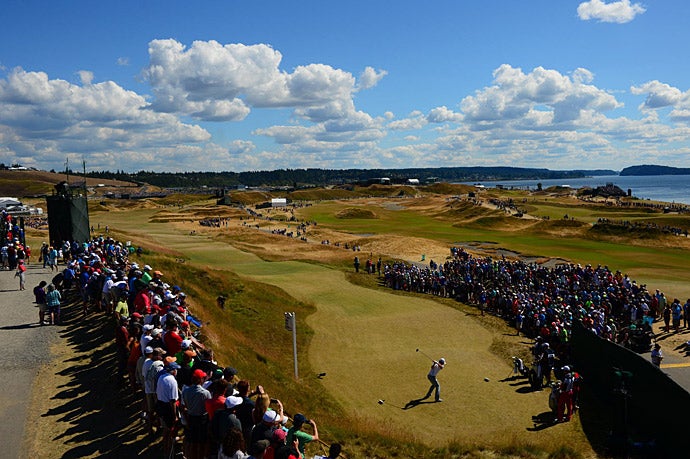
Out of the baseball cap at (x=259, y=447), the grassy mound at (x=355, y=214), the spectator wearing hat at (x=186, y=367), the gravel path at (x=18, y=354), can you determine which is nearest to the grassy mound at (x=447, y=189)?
the grassy mound at (x=355, y=214)

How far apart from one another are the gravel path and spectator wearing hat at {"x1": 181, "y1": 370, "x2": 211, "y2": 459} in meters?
3.59

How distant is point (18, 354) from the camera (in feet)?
46.0

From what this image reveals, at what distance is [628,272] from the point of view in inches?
1650

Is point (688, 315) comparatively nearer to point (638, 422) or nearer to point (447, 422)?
point (638, 422)

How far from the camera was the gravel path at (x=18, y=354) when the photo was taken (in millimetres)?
10148

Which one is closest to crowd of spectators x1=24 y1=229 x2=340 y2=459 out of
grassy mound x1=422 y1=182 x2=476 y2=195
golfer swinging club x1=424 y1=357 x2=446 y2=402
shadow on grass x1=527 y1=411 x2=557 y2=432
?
golfer swinging club x1=424 y1=357 x2=446 y2=402

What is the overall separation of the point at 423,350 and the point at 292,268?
928 inches

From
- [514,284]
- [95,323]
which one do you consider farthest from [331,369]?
[514,284]

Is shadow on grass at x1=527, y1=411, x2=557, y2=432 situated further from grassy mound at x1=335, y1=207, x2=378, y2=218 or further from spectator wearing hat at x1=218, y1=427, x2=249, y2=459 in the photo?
grassy mound at x1=335, y1=207, x2=378, y2=218

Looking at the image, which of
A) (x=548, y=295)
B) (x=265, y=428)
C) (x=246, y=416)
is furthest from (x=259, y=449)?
(x=548, y=295)

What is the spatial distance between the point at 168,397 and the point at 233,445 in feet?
7.48

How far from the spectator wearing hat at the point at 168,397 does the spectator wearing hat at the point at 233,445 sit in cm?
208

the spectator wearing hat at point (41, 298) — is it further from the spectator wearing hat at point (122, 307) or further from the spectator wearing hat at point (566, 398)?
the spectator wearing hat at point (566, 398)

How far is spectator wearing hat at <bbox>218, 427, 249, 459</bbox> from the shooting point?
23.5 feet
